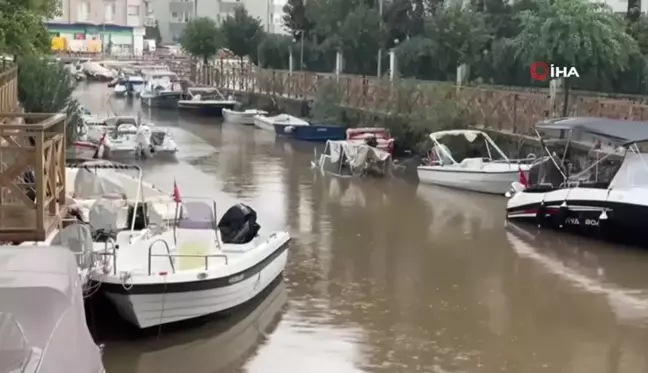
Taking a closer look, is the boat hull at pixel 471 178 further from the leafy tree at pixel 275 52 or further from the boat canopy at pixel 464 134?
the leafy tree at pixel 275 52

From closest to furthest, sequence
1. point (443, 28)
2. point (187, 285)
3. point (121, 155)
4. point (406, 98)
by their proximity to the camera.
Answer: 1. point (187, 285)
2. point (121, 155)
3. point (406, 98)
4. point (443, 28)

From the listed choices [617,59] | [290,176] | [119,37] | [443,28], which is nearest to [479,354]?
[290,176]

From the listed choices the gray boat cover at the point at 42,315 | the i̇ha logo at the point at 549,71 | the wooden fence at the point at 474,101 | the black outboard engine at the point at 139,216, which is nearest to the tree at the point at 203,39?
the wooden fence at the point at 474,101

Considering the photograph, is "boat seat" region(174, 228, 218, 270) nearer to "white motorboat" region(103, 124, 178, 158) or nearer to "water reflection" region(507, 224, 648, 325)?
"water reflection" region(507, 224, 648, 325)

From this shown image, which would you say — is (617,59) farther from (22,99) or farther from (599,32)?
(22,99)

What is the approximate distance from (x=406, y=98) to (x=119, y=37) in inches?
3151

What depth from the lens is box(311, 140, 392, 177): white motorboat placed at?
28.5m

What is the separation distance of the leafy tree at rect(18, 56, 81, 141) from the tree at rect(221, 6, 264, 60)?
105ft

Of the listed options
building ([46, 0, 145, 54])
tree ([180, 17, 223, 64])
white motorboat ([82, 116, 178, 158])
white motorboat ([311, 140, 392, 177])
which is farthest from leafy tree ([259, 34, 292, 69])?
building ([46, 0, 145, 54])

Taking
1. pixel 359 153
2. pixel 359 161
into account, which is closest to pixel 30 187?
pixel 359 161

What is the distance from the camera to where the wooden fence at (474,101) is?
88.4ft

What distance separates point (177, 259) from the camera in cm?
1302

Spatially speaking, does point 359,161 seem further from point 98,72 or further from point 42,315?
point 98,72

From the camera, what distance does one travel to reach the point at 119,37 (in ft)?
358
